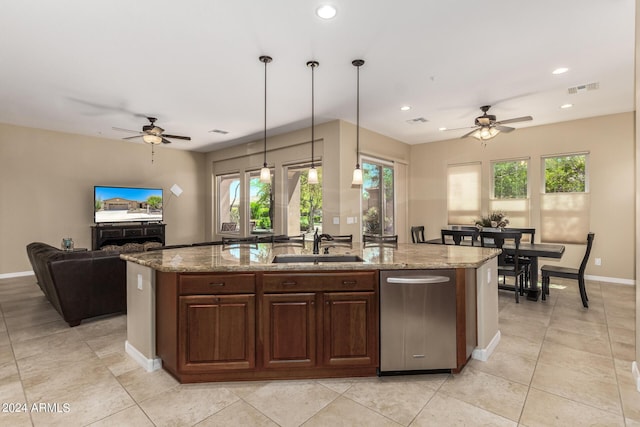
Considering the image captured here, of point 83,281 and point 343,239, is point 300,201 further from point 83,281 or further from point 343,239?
point 83,281

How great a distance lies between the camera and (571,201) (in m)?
5.73

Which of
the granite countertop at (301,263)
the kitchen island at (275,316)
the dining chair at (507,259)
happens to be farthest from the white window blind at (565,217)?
the kitchen island at (275,316)

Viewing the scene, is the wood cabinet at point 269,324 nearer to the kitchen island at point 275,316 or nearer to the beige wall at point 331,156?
the kitchen island at point 275,316

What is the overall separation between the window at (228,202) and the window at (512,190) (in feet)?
19.0

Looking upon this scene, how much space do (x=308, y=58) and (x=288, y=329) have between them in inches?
105

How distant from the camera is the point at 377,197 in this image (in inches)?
271

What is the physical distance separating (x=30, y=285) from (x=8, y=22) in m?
4.50

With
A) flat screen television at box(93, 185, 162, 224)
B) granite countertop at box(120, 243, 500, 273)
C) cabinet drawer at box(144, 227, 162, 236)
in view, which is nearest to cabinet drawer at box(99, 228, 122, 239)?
flat screen television at box(93, 185, 162, 224)

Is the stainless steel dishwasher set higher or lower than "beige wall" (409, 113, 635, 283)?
lower

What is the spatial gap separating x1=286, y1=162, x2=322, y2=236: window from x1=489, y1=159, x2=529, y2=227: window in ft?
12.3

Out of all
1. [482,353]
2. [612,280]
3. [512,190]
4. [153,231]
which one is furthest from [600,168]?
[153,231]

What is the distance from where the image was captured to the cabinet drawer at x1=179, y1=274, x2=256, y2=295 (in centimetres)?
229

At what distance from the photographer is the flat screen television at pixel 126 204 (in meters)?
6.66

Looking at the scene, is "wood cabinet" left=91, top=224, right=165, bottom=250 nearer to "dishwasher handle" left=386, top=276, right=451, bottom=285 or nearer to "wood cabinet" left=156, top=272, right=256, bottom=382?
"wood cabinet" left=156, top=272, right=256, bottom=382
